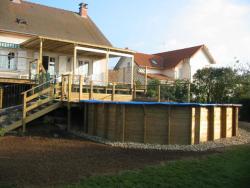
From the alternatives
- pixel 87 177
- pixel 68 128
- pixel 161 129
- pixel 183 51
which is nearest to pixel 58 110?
pixel 68 128

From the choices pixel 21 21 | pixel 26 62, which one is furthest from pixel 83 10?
pixel 26 62

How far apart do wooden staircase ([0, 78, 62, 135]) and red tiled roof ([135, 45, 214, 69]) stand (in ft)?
89.0

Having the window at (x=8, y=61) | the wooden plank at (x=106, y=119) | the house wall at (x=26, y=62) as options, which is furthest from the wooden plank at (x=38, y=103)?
the window at (x=8, y=61)

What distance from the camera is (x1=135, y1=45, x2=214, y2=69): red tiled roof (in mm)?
42438

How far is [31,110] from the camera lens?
14.9 m

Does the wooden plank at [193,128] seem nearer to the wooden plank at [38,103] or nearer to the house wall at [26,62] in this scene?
the wooden plank at [38,103]

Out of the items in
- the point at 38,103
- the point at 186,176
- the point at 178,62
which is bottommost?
the point at 186,176

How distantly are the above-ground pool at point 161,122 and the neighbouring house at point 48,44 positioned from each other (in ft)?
21.4

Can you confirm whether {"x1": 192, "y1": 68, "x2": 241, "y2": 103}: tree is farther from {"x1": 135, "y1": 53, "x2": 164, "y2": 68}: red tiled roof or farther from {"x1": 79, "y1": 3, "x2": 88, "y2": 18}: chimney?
{"x1": 135, "y1": 53, "x2": 164, "y2": 68}: red tiled roof

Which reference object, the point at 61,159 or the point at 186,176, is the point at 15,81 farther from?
the point at 186,176

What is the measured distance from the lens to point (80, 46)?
1972cm

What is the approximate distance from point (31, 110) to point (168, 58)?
32.1m

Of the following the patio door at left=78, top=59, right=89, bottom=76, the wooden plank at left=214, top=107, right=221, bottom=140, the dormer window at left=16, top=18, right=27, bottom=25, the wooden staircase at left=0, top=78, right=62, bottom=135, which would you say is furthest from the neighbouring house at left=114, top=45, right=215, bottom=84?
the wooden plank at left=214, top=107, right=221, bottom=140

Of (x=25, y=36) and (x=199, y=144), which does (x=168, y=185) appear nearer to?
(x=199, y=144)
